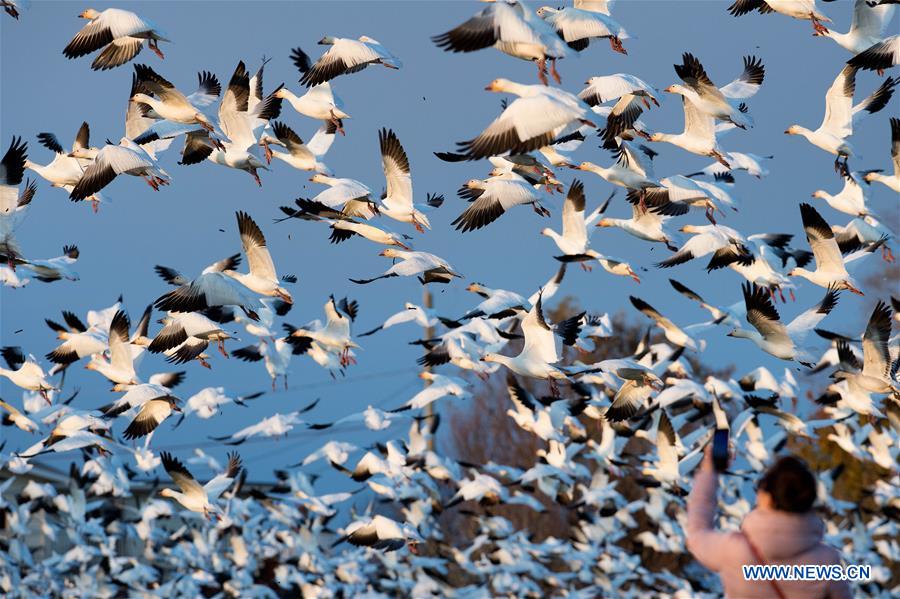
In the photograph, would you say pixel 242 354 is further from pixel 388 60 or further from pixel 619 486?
pixel 619 486

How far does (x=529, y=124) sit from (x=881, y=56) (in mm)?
3353

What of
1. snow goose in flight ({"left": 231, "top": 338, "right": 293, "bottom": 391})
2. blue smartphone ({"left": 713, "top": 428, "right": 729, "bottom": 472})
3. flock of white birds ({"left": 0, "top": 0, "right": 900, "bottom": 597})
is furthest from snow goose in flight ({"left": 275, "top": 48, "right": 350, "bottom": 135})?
blue smartphone ({"left": 713, "top": 428, "right": 729, "bottom": 472})

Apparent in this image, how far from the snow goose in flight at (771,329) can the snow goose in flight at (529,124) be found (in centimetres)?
296

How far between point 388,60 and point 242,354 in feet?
17.1

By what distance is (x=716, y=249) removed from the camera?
9.38m

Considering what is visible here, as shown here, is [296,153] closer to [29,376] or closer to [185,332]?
[185,332]

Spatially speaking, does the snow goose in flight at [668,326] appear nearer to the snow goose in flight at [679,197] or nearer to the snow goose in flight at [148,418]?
the snow goose in flight at [679,197]

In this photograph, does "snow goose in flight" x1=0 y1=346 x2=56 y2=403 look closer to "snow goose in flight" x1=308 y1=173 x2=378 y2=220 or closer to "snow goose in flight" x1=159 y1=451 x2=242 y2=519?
"snow goose in flight" x1=159 y1=451 x2=242 y2=519

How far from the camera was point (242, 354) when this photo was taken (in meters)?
12.8

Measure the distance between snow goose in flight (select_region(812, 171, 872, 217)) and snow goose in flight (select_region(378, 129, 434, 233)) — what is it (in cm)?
370

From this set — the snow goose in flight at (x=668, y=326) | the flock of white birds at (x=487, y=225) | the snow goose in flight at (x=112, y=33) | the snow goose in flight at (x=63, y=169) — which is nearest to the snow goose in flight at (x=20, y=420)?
the flock of white birds at (x=487, y=225)

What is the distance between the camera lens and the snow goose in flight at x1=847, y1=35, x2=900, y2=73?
8.44 metres

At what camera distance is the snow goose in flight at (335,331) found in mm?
11281

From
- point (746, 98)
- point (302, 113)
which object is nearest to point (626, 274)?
point (746, 98)
